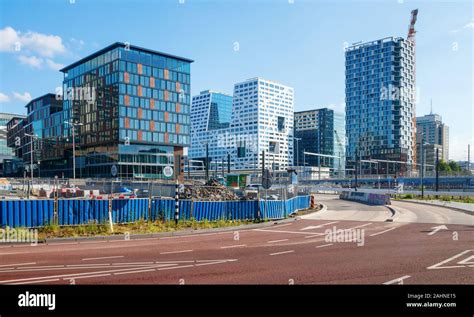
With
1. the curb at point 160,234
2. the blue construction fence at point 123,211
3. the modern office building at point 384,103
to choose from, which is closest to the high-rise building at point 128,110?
the blue construction fence at point 123,211

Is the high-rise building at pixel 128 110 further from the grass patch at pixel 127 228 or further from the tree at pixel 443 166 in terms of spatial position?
the tree at pixel 443 166

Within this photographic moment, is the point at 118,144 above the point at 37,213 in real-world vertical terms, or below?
above

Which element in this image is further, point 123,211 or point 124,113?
point 124,113

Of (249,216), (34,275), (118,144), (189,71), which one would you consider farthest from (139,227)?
(189,71)

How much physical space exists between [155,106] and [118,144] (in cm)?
1275

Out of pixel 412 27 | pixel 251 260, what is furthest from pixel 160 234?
pixel 412 27

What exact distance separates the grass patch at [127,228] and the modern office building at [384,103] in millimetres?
135821

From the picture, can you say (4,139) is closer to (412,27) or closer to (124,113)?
(124,113)

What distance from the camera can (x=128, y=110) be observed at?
81.8 meters

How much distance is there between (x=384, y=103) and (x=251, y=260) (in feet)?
519

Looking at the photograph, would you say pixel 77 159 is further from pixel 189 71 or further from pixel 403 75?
pixel 403 75

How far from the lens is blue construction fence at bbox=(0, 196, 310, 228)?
17.0 m

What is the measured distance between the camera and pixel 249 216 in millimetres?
23969

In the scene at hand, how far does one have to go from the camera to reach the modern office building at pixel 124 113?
80.8 meters
